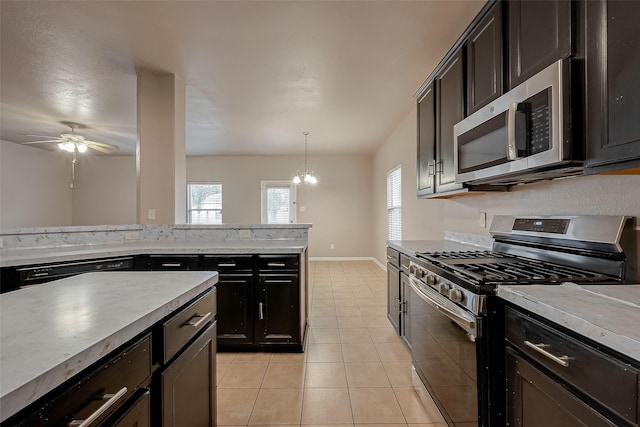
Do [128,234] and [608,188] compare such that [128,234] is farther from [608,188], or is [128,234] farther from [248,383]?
[608,188]

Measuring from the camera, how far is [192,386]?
114 cm

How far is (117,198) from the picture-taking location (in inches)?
302

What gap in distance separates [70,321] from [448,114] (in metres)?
2.38

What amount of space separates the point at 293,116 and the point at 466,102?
123 inches

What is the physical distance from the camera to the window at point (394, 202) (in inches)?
205

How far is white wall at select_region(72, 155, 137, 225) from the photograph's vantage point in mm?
7617

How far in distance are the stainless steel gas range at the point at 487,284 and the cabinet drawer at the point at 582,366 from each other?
17 centimetres

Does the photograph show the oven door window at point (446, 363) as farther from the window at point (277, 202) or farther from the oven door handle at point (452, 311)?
the window at point (277, 202)

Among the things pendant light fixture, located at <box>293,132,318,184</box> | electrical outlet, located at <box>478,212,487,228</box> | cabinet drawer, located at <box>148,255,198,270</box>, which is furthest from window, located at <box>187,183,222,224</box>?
electrical outlet, located at <box>478,212,487,228</box>

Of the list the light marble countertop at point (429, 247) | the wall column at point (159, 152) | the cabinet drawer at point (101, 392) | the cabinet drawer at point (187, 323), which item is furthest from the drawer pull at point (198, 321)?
the wall column at point (159, 152)

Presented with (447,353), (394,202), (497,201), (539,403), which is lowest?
(447,353)

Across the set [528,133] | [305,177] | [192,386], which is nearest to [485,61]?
[528,133]

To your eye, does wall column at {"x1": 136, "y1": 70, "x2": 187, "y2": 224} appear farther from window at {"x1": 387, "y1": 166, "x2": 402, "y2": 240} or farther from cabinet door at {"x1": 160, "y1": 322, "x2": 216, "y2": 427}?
window at {"x1": 387, "y1": 166, "x2": 402, "y2": 240}

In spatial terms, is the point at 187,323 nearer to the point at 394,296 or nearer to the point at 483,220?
the point at 394,296
